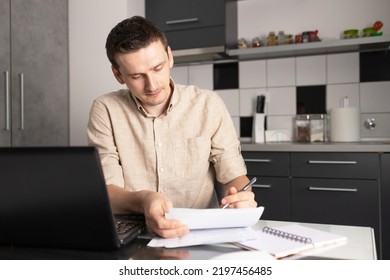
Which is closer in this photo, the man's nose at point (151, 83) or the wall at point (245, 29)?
the man's nose at point (151, 83)

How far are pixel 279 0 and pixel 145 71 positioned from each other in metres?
1.94

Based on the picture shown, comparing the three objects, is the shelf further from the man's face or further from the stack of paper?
the stack of paper

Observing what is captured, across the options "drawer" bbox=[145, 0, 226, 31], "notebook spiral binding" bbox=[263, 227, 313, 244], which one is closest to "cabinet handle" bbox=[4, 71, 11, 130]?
"drawer" bbox=[145, 0, 226, 31]

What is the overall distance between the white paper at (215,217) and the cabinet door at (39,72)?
1947 mm

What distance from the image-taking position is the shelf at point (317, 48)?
2.39 m

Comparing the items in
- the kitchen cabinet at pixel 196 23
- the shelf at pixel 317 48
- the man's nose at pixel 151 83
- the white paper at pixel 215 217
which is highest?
the kitchen cabinet at pixel 196 23

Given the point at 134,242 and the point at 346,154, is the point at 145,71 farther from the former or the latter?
the point at 346,154

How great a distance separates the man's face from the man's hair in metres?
0.02

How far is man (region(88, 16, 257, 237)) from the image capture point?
133cm

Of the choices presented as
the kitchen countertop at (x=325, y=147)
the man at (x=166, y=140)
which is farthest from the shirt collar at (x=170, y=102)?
the kitchen countertop at (x=325, y=147)

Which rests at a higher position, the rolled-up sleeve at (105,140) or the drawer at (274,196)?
the rolled-up sleeve at (105,140)

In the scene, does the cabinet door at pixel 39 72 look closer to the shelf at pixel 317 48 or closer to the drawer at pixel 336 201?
the shelf at pixel 317 48

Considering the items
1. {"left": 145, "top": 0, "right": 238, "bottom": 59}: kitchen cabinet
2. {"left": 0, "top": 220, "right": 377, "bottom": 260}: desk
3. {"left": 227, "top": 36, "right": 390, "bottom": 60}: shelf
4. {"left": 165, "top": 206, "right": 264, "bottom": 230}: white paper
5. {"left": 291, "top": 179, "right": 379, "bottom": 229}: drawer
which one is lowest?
{"left": 291, "top": 179, "right": 379, "bottom": 229}: drawer

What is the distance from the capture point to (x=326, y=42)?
2467mm
